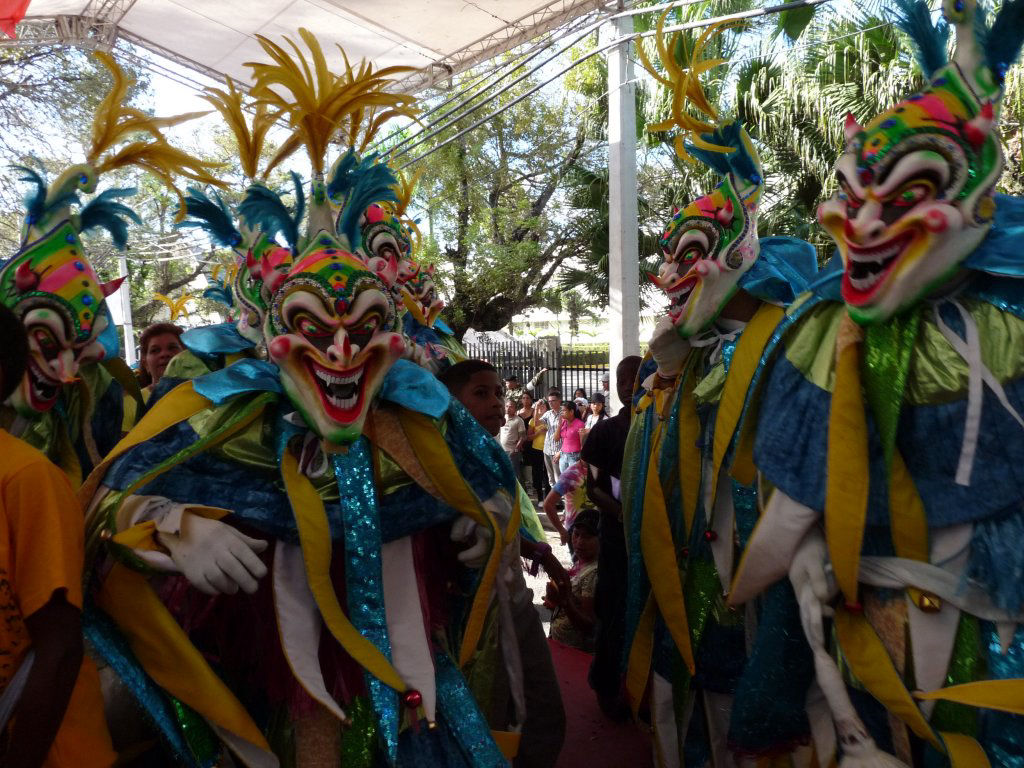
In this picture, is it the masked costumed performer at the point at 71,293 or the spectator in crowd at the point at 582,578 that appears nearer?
the masked costumed performer at the point at 71,293

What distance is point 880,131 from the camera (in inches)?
78.5

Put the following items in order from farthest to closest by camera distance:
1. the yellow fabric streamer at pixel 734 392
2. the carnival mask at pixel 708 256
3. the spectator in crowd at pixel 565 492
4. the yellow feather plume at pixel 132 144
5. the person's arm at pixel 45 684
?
the spectator in crowd at pixel 565 492, the carnival mask at pixel 708 256, the yellow feather plume at pixel 132 144, the yellow fabric streamer at pixel 734 392, the person's arm at pixel 45 684

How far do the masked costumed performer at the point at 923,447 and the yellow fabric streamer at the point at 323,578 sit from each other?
946 mm

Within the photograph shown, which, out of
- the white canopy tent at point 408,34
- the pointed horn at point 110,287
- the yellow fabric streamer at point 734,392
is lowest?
the yellow fabric streamer at point 734,392

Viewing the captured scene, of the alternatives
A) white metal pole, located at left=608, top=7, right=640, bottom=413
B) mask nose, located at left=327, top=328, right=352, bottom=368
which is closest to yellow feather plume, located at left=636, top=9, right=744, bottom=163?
mask nose, located at left=327, top=328, right=352, bottom=368

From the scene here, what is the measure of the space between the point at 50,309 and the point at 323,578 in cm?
162

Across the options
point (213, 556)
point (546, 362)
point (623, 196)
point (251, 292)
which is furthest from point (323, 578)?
point (546, 362)

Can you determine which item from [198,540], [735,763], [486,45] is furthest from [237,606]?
[486,45]

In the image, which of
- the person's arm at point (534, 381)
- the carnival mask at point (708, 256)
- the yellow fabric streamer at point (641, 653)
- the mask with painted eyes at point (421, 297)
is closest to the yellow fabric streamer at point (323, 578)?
the yellow fabric streamer at point (641, 653)

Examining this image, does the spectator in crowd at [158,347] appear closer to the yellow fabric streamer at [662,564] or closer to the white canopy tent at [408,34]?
the yellow fabric streamer at [662,564]

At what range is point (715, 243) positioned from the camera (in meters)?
3.25

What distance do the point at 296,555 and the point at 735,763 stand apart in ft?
5.60

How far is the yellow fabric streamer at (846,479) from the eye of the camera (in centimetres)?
194

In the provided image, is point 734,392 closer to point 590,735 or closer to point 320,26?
point 590,735
